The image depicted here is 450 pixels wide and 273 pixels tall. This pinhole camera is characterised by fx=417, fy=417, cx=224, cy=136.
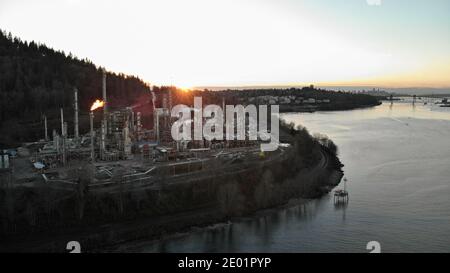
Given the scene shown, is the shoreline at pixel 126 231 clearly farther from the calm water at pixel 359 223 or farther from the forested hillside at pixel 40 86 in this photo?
the forested hillside at pixel 40 86

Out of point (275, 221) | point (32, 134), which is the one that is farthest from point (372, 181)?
point (32, 134)

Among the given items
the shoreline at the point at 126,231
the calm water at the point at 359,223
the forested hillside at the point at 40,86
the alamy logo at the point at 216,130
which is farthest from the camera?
the forested hillside at the point at 40,86

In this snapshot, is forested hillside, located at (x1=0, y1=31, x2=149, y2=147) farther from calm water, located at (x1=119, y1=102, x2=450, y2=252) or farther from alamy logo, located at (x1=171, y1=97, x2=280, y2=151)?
calm water, located at (x1=119, y1=102, x2=450, y2=252)

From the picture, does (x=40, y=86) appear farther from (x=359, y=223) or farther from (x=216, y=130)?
(x=359, y=223)

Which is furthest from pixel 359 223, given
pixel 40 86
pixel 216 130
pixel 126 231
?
pixel 40 86

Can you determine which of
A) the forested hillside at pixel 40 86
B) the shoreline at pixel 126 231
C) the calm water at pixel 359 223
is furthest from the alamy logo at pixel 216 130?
the shoreline at pixel 126 231

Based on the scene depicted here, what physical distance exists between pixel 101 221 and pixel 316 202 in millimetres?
2970

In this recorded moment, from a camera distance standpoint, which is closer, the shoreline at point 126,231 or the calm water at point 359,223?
the shoreline at point 126,231

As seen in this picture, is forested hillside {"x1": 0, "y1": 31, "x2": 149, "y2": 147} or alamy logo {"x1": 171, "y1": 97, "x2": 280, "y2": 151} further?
forested hillside {"x1": 0, "y1": 31, "x2": 149, "y2": 147}

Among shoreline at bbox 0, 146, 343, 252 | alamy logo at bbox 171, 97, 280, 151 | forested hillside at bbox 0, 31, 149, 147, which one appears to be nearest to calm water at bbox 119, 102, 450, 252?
shoreline at bbox 0, 146, 343, 252

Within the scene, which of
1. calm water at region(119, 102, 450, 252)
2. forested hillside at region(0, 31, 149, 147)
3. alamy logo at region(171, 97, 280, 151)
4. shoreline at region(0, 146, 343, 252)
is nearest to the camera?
shoreline at region(0, 146, 343, 252)

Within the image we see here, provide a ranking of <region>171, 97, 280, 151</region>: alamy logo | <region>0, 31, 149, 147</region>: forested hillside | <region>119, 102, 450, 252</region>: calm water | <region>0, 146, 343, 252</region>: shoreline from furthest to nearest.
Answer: <region>0, 31, 149, 147</region>: forested hillside < <region>171, 97, 280, 151</region>: alamy logo < <region>119, 102, 450, 252</region>: calm water < <region>0, 146, 343, 252</region>: shoreline

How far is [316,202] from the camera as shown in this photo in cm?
596
